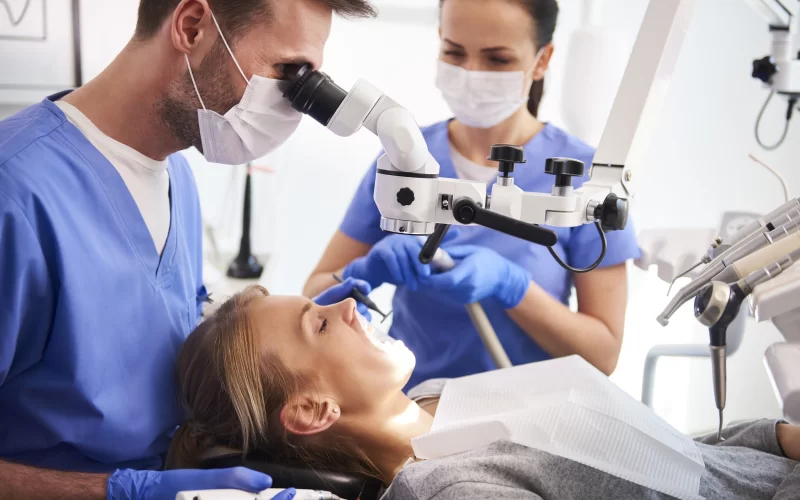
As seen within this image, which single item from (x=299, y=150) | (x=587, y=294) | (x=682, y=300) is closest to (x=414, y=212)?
(x=682, y=300)

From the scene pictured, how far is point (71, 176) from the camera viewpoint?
1231 millimetres

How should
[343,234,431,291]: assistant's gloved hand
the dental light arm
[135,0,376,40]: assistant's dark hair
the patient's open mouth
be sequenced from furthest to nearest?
the dental light arm < [343,234,431,291]: assistant's gloved hand < the patient's open mouth < [135,0,376,40]: assistant's dark hair

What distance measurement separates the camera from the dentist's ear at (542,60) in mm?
1802

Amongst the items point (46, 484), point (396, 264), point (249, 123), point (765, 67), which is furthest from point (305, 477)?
point (765, 67)

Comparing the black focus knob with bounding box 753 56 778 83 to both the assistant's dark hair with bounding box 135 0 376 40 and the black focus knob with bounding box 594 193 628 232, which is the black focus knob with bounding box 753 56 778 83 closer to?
the black focus knob with bounding box 594 193 628 232

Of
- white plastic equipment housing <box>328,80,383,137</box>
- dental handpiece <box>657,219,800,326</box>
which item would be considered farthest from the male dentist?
dental handpiece <box>657,219,800,326</box>

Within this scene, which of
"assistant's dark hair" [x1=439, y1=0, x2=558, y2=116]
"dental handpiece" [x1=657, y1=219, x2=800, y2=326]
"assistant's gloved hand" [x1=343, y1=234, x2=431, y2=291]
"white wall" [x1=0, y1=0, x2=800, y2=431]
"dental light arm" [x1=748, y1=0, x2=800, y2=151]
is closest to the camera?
"dental handpiece" [x1=657, y1=219, x2=800, y2=326]

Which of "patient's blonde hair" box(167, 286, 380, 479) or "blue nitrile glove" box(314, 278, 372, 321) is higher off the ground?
"blue nitrile glove" box(314, 278, 372, 321)

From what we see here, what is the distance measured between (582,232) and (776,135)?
1810 mm

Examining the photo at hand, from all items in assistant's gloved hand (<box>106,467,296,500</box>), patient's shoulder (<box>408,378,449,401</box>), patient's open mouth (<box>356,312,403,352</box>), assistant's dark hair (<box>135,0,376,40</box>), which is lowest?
patient's shoulder (<box>408,378,449,401</box>)

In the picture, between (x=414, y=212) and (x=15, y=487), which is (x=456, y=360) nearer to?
(x=414, y=212)

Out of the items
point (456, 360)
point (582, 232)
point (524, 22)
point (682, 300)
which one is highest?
point (524, 22)

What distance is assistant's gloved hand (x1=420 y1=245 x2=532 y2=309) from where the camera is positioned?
152 cm

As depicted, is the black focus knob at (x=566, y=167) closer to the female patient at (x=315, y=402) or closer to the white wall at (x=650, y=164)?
the female patient at (x=315, y=402)
